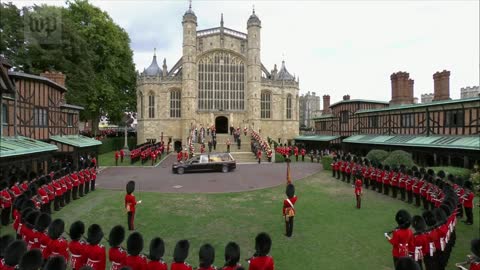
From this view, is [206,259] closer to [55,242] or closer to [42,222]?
[55,242]

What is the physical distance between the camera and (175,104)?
4462cm

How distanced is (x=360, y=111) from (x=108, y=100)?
27234mm

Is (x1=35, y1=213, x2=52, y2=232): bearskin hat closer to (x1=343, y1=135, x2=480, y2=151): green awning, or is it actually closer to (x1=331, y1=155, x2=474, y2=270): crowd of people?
(x1=331, y1=155, x2=474, y2=270): crowd of people

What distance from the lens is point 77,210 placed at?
12.2 m

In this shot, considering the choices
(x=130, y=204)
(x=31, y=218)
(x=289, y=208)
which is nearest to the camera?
(x=31, y=218)

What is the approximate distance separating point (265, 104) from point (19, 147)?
3592cm

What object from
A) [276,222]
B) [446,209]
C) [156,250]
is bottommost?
[276,222]

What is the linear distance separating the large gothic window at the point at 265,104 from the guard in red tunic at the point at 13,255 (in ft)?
140

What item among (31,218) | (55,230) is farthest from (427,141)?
(31,218)

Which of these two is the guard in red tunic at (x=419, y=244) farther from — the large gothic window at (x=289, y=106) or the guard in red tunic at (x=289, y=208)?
the large gothic window at (x=289, y=106)

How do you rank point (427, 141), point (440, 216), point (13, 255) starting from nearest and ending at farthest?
1. point (13, 255)
2. point (440, 216)
3. point (427, 141)

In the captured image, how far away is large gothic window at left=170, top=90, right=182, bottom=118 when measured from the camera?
44.5m

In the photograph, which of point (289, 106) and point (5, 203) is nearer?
point (5, 203)

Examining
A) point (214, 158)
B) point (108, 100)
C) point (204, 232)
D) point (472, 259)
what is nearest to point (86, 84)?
point (108, 100)
